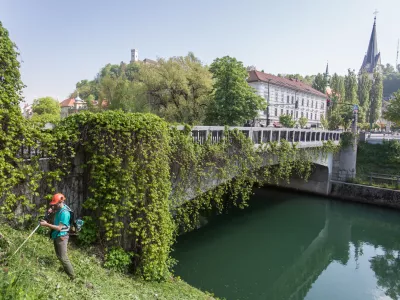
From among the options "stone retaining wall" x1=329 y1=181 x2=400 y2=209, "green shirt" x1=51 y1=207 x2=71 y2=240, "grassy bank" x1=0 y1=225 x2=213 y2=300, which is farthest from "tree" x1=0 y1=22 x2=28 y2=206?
"stone retaining wall" x1=329 y1=181 x2=400 y2=209

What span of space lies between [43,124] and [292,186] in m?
20.5

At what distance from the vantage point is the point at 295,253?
12922 millimetres

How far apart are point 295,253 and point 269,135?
525 cm

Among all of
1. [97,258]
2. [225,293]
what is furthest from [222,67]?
[97,258]

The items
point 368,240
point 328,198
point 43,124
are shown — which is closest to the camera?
point 43,124

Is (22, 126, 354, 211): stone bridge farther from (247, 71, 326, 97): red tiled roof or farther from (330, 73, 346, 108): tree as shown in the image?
(330, 73, 346, 108): tree

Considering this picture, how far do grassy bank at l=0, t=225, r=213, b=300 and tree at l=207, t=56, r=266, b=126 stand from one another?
14.2 meters

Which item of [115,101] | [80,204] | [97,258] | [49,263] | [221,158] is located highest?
[115,101]

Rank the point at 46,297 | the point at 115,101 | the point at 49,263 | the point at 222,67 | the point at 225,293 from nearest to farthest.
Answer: the point at 46,297, the point at 49,263, the point at 225,293, the point at 222,67, the point at 115,101

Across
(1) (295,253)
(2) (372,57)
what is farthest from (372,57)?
(1) (295,253)

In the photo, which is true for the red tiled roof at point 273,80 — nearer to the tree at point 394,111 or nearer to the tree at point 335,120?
the tree at point 335,120

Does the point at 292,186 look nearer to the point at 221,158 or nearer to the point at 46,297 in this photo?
the point at 221,158

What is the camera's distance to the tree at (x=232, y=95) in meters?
19.3

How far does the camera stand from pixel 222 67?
19.3 m
